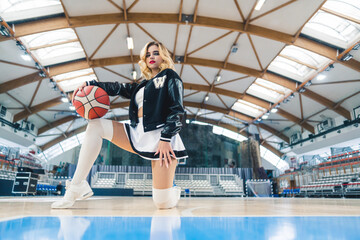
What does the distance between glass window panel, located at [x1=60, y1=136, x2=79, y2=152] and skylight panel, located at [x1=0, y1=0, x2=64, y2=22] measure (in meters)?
11.0

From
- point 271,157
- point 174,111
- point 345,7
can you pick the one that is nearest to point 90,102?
point 174,111

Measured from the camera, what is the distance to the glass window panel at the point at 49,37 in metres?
9.43

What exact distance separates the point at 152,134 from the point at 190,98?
1543 cm

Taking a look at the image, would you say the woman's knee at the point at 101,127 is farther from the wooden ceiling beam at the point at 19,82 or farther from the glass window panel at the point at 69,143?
the glass window panel at the point at 69,143

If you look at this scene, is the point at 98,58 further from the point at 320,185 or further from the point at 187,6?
the point at 320,185

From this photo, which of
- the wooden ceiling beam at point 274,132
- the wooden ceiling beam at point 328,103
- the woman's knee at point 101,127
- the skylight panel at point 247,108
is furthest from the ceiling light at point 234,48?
the wooden ceiling beam at point 274,132

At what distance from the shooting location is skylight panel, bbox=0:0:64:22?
7.73 metres

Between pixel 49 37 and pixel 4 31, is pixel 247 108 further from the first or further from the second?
pixel 4 31

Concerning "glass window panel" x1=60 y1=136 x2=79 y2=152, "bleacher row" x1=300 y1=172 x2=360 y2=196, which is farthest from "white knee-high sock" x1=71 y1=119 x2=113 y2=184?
"glass window panel" x1=60 y1=136 x2=79 y2=152

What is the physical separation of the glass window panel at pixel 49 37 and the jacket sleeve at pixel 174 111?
31.4 ft

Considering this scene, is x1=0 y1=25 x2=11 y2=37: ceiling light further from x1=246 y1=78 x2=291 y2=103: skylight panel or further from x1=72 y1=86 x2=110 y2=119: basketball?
x1=246 y1=78 x2=291 y2=103: skylight panel

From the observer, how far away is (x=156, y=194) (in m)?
1.90

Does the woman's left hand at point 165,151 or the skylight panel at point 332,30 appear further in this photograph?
the skylight panel at point 332,30

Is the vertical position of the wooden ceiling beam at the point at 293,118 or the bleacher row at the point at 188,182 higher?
the wooden ceiling beam at the point at 293,118
